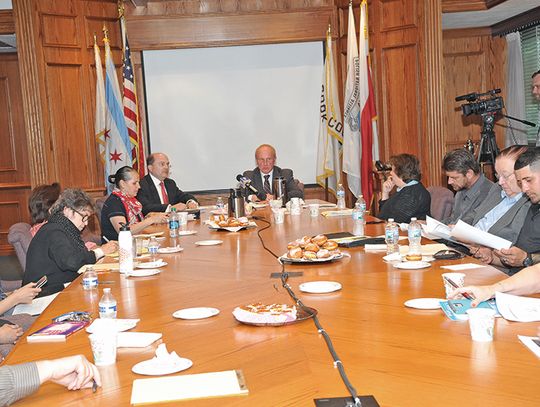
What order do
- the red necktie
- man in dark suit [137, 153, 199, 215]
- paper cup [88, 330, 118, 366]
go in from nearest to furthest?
1. paper cup [88, 330, 118, 366]
2. man in dark suit [137, 153, 199, 215]
3. the red necktie

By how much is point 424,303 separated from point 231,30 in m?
6.13

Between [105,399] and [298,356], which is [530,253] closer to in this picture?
[298,356]

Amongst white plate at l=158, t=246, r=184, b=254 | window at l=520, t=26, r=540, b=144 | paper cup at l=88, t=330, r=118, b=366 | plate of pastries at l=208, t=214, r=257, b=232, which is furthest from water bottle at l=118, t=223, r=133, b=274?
window at l=520, t=26, r=540, b=144

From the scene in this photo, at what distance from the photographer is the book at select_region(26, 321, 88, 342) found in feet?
6.55

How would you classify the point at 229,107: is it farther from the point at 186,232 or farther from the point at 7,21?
the point at 186,232

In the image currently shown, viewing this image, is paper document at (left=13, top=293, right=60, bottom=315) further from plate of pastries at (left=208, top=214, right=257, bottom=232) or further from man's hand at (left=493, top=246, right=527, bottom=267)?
man's hand at (left=493, top=246, right=527, bottom=267)

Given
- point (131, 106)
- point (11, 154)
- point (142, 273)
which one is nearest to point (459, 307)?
point (142, 273)

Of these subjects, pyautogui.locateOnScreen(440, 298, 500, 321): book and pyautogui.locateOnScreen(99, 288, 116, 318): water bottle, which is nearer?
pyautogui.locateOnScreen(440, 298, 500, 321): book

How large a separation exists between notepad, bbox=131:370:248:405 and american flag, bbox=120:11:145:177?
5732mm

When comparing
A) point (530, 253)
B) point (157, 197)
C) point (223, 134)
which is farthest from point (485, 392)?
point (223, 134)

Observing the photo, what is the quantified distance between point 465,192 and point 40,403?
3.50 meters

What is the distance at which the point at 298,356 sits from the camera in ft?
5.54

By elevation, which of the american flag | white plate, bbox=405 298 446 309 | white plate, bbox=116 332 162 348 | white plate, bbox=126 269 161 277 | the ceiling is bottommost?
white plate, bbox=126 269 161 277

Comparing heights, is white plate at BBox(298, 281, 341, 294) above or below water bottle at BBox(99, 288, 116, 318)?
below
